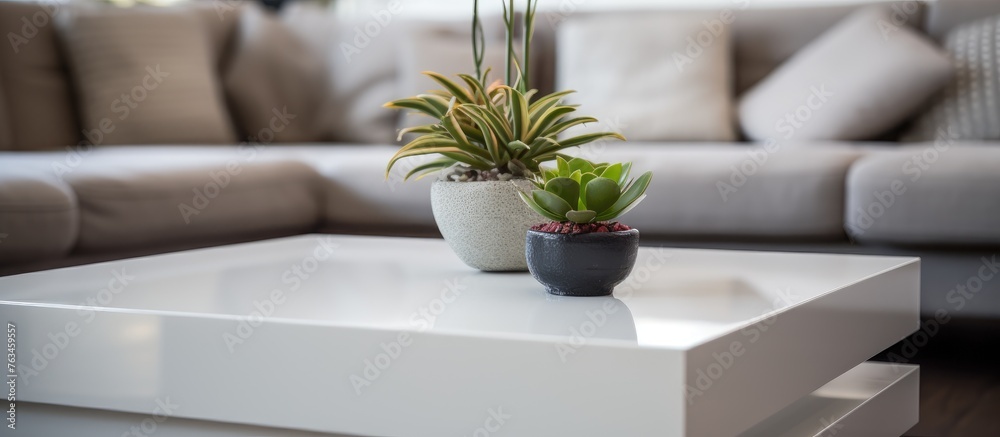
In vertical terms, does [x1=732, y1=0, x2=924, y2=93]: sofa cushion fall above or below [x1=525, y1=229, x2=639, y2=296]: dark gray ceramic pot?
above

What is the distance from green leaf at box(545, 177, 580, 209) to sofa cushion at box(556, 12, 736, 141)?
1740 millimetres

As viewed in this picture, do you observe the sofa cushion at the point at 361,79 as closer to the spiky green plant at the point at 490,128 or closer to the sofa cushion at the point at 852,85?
the sofa cushion at the point at 852,85

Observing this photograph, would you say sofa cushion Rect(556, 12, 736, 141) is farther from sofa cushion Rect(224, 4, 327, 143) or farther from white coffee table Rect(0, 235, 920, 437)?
white coffee table Rect(0, 235, 920, 437)

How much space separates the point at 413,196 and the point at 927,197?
1.13 m

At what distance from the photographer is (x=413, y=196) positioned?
2.49m

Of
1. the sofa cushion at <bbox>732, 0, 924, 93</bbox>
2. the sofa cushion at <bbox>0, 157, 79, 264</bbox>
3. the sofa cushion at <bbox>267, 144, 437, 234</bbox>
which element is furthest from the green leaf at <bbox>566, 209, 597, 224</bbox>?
the sofa cushion at <bbox>732, 0, 924, 93</bbox>

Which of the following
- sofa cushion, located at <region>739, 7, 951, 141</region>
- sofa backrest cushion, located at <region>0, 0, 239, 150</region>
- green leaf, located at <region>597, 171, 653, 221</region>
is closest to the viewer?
green leaf, located at <region>597, 171, 653, 221</region>

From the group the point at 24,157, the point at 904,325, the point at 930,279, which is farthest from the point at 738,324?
the point at 24,157

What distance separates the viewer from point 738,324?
90 centimetres

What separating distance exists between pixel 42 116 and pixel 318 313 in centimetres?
227

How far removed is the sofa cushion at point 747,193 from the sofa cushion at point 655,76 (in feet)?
1.81

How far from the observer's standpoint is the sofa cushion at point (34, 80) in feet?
9.43

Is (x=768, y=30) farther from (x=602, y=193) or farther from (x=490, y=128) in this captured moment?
(x=602, y=193)

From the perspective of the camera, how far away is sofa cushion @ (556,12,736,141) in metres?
2.89
